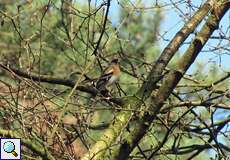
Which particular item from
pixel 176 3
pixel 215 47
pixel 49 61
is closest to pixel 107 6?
pixel 176 3

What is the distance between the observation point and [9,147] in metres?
3.89

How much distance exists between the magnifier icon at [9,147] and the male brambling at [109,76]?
807 millimetres

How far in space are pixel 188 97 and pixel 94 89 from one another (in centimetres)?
83

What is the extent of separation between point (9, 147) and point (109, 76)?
3.55ft

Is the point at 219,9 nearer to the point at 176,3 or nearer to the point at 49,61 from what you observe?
the point at 176,3

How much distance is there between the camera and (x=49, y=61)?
10203mm

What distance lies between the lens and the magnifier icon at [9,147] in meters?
3.85

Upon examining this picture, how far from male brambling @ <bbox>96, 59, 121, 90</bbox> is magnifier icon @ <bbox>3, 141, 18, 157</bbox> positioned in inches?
31.8

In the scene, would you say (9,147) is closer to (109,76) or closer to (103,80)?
(103,80)

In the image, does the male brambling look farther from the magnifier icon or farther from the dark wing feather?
the magnifier icon

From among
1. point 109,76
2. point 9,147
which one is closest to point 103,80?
point 109,76

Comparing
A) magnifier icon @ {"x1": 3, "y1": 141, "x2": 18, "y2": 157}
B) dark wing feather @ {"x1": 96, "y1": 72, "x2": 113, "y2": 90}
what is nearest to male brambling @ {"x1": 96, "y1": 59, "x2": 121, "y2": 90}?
dark wing feather @ {"x1": 96, "y1": 72, "x2": 113, "y2": 90}

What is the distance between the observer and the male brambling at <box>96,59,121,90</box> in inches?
179

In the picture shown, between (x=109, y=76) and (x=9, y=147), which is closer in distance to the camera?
(x=9, y=147)
